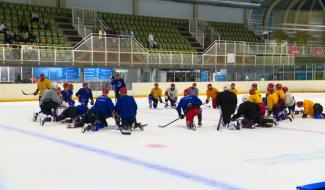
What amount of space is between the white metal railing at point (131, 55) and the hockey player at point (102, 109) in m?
11.0

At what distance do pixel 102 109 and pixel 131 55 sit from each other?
42.9 ft

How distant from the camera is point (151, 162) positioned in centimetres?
588

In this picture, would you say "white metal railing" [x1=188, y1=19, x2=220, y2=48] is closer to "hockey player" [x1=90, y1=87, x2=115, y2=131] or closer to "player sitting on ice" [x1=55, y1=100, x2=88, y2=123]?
"player sitting on ice" [x1=55, y1=100, x2=88, y2=123]

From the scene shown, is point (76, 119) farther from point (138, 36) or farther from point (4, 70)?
point (138, 36)

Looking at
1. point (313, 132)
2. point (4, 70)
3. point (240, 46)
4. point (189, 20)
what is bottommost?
point (313, 132)

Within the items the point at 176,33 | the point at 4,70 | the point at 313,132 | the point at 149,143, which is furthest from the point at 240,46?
the point at 149,143

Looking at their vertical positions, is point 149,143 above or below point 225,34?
below

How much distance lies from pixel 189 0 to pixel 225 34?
403 centimetres

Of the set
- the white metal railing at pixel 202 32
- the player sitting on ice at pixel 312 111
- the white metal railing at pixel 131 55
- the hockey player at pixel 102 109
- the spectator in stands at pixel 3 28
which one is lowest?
the player sitting on ice at pixel 312 111

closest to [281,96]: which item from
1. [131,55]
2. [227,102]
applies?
[227,102]

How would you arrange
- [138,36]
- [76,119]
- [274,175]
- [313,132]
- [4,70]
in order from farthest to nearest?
1. [138,36]
2. [4,70]
3. [76,119]
4. [313,132]
5. [274,175]

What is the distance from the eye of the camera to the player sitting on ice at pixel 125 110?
29.2 feet

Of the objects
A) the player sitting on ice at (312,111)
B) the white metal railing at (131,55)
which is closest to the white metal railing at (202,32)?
the white metal railing at (131,55)

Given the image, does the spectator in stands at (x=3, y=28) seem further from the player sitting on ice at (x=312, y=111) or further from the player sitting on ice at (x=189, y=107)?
the player sitting on ice at (x=312, y=111)
